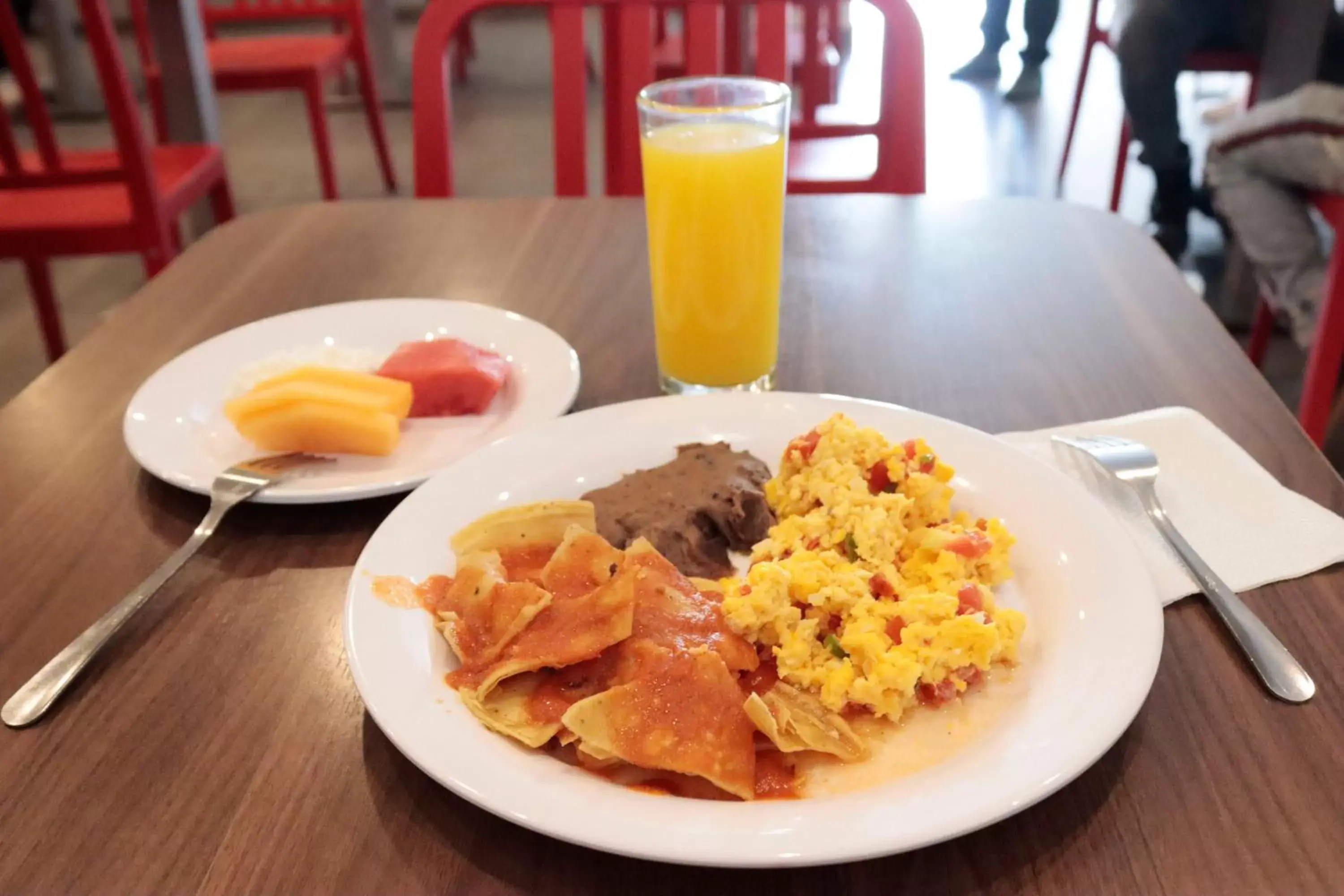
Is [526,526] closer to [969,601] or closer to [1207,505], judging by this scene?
[969,601]

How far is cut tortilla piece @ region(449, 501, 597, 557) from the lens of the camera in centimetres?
81

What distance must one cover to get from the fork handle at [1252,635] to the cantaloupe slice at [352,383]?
69cm

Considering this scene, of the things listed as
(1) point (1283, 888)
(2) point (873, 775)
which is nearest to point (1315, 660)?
(1) point (1283, 888)

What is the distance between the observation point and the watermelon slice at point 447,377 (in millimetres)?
1030

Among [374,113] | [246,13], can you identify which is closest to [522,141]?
[374,113]

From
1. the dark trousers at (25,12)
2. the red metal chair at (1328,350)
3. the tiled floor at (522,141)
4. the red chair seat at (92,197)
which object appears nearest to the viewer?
the red metal chair at (1328,350)

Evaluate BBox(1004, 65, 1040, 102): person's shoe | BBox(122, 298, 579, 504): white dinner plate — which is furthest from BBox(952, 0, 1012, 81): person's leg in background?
BBox(122, 298, 579, 504): white dinner plate

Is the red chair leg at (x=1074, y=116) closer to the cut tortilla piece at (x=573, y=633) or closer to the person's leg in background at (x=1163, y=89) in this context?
the person's leg in background at (x=1163, y=89)

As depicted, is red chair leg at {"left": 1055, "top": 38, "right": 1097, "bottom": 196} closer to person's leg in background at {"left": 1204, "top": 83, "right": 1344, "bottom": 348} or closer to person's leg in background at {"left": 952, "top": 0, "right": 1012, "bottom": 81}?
person's leg in background at {"left": 952, "top": 0, "right": 1012, "bottom": 81}

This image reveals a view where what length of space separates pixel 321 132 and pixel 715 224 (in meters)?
3.11

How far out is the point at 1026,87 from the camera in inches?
207

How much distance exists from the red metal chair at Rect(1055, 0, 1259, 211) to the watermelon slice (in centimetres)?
283

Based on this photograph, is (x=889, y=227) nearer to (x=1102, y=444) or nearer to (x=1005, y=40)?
→ (x=1102, y=444)

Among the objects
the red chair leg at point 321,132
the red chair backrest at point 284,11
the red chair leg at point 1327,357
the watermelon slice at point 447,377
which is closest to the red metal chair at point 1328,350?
the red chair leg at point 1327,357
